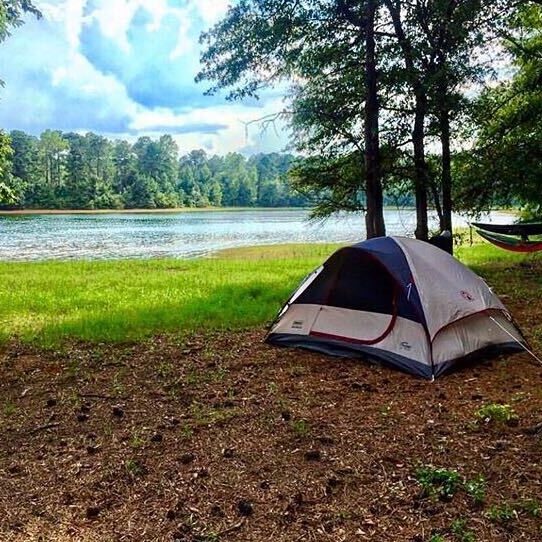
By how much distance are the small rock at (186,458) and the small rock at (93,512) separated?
53 cm

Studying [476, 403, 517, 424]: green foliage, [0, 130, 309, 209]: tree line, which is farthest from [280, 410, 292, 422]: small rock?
[0, 130, 309, 209]: tree line

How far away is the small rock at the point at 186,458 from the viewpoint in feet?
9.12

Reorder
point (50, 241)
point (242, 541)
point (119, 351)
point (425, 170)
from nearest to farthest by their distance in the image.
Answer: point (242, 541) → point (119, 351) → point (425, 170) → point (50, 241)

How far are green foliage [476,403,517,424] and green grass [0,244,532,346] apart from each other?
322 cm

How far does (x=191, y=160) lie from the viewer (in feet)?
347

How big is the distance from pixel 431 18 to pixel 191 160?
330 ft

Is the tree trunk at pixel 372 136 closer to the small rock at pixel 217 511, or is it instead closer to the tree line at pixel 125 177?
the small rock at pixel 217 511

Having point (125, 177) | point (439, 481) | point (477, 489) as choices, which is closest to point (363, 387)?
point (439, 481)

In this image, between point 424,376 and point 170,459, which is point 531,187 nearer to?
point 424,376

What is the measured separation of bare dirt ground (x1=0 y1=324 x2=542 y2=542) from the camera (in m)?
2.24

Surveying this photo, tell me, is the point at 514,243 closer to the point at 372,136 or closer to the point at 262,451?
the point at 372,136

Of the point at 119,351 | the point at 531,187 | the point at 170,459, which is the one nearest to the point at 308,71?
the point at 531,187

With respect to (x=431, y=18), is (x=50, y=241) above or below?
below

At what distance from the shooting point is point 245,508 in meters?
2.33
